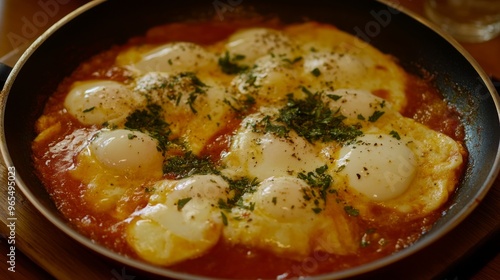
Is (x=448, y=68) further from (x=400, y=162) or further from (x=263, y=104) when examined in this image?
(x=263, y=104)

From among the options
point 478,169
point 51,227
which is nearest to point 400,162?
point 478,169

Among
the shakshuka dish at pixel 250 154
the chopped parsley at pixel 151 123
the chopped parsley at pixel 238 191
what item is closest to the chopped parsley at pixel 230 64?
the shakshuka dish at pixel 250 154

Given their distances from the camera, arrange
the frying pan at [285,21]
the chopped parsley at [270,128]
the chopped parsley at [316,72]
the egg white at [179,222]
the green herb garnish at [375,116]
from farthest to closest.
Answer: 1. the chopped parsley at [316,72]
2. the green herb garnish at [375,116]
3. the chopped parsley at [270,128]
4. the frying pan at [285,21]
5. the egg white at [179,222]

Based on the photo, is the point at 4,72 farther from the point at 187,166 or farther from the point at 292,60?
the point at 292,60

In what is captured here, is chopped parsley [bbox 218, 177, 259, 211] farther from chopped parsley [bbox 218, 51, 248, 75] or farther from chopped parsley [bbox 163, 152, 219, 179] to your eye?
chopped parsley [bbox 218, 51, 248, 75]

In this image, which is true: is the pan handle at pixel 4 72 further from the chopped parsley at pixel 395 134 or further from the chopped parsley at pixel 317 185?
the chopped parsley at pixel 395 134

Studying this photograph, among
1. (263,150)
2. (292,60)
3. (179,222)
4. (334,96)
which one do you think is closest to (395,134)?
(334,96)
